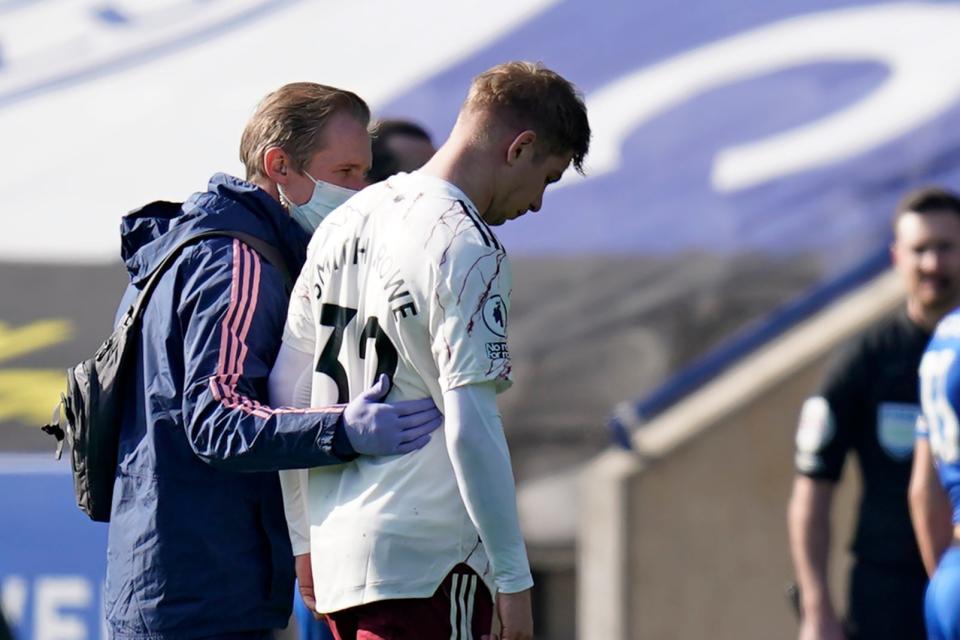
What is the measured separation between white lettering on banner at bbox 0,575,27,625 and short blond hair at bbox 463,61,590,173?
11.9ft

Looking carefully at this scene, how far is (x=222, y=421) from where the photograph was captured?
2264 millimetres

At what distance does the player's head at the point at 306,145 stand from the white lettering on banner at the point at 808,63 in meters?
4.77

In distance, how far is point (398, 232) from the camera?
7.18 ft

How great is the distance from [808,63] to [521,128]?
569 cm

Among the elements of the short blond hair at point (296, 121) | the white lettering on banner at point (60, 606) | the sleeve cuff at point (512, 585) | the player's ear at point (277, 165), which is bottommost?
the white lettering on banner at point (60, 606)

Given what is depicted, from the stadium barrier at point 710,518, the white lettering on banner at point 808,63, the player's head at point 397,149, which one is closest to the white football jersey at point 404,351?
the player's head at point 397,149

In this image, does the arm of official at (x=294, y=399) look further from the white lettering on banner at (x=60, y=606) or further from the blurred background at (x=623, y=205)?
the blurred background at (x=623, y=205)

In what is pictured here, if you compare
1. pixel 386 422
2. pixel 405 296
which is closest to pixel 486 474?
pixel 386 422

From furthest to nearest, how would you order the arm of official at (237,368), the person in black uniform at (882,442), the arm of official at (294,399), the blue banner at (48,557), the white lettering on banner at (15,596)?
the white lettering on banner at (15,596), the blue banner at (48,557), the person in black uniform at (882,442), the arm of official at (294,399), the arm of official at (237,368)

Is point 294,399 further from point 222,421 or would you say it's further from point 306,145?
point 306,145

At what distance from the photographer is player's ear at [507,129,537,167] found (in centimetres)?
229

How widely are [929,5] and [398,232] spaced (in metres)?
6.19

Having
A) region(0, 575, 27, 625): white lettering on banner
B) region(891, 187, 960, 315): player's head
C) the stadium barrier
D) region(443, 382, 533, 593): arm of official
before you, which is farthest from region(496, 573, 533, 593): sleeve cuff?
the stadium barrier

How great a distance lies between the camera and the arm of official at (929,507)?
3.67 meters
